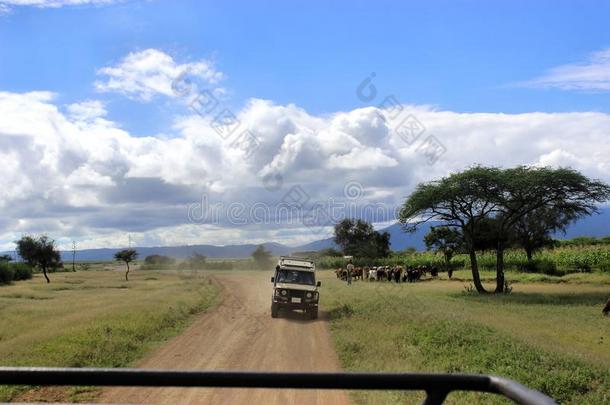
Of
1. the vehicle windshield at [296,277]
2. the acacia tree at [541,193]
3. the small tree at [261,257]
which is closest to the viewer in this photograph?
the vehicle windshield at [296,277]

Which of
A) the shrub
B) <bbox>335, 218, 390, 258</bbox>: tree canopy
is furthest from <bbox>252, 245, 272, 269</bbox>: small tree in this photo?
the shrub

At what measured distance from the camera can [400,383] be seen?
2.84 metres

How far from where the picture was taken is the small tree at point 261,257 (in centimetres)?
11594

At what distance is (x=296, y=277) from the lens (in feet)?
86.9

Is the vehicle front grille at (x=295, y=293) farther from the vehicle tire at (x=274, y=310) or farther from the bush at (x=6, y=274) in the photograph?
the bush at (x=6, y=274)

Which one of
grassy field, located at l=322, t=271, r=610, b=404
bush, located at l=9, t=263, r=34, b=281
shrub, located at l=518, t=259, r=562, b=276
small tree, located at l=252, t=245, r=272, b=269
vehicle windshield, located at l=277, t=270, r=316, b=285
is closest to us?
grassy field, located at l=322, t=271, r=610, b=404

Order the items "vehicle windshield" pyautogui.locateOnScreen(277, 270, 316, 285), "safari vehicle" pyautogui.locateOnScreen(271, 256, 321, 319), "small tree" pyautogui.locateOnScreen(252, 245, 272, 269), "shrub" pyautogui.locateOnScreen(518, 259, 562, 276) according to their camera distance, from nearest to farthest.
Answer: "safari vehicle" pyautogui.locateOnScreen(271, 256, 321, 319), "vehicle windshield" pyautogui.locateOnScreen(277, 270, 316, 285), "shrub" pyautogui.locateOnScreen(518, 259, 562, 276), "small tree" pyautogui.locateOnScreen(252, 245, 272, 269)

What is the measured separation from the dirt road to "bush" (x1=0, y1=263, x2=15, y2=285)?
55.7m

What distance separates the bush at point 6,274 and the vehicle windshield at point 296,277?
2236 inches

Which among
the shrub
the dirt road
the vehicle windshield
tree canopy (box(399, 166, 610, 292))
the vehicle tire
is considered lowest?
the dirt road

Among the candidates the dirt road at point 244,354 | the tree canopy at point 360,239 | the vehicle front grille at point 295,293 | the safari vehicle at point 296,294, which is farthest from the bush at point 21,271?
the vehicle front grille at point 295,293

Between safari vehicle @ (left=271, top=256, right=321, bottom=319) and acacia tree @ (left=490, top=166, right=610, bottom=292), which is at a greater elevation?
acacia tree @ (left=490, top=166, right=610, bottom=292)

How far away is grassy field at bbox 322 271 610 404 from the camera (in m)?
10.8

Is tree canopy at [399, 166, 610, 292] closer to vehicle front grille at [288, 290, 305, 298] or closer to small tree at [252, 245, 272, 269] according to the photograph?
vehicle front grille at [288, 290, 305, 298]
